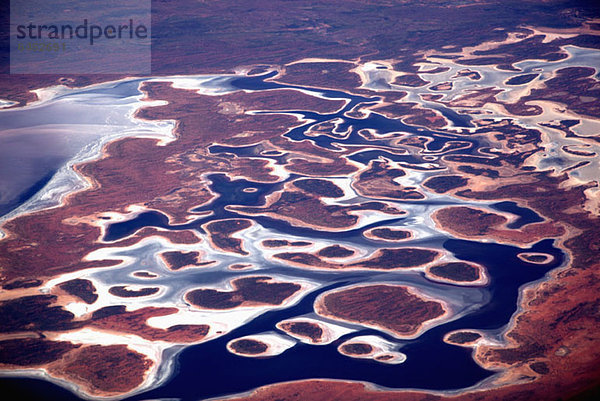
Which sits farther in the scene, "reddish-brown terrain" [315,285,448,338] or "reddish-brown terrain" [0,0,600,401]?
"reddish-brown terrain" [315,285,448,338]

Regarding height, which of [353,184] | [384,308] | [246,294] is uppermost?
[353,184]

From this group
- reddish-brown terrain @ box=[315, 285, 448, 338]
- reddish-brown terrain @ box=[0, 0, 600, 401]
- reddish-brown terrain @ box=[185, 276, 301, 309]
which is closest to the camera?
reddish-brown terrain @ box=[0, 0, 600, 401]

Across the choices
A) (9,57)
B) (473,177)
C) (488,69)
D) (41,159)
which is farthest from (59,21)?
(473,177)

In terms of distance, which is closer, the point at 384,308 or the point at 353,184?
the point at 384,308

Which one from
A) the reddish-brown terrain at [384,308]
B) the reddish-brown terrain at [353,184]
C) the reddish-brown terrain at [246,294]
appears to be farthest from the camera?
the reddish-brown terrain at [246,294]

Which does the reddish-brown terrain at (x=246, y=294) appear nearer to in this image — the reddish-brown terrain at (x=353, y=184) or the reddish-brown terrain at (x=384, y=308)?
the reddish-brown terrain at (x=353, y=184)

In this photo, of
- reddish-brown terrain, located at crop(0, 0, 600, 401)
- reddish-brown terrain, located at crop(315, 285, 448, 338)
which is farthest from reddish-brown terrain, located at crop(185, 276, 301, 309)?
reddish-brown terrain, located at crop(315, 285, 448, 338)

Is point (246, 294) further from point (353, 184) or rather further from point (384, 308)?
point (353, 184)

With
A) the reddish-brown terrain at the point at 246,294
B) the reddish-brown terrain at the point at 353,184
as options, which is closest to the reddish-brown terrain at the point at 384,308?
the reddish-brown terrain at the point at 353,184

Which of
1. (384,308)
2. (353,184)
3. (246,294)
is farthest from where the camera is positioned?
(353,184)

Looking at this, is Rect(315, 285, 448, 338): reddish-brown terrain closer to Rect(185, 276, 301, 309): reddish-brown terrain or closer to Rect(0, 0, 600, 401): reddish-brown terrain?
Rect(0, 0, 600, 401): reddish-brown terrain

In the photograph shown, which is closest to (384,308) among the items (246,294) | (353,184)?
(246,294)
